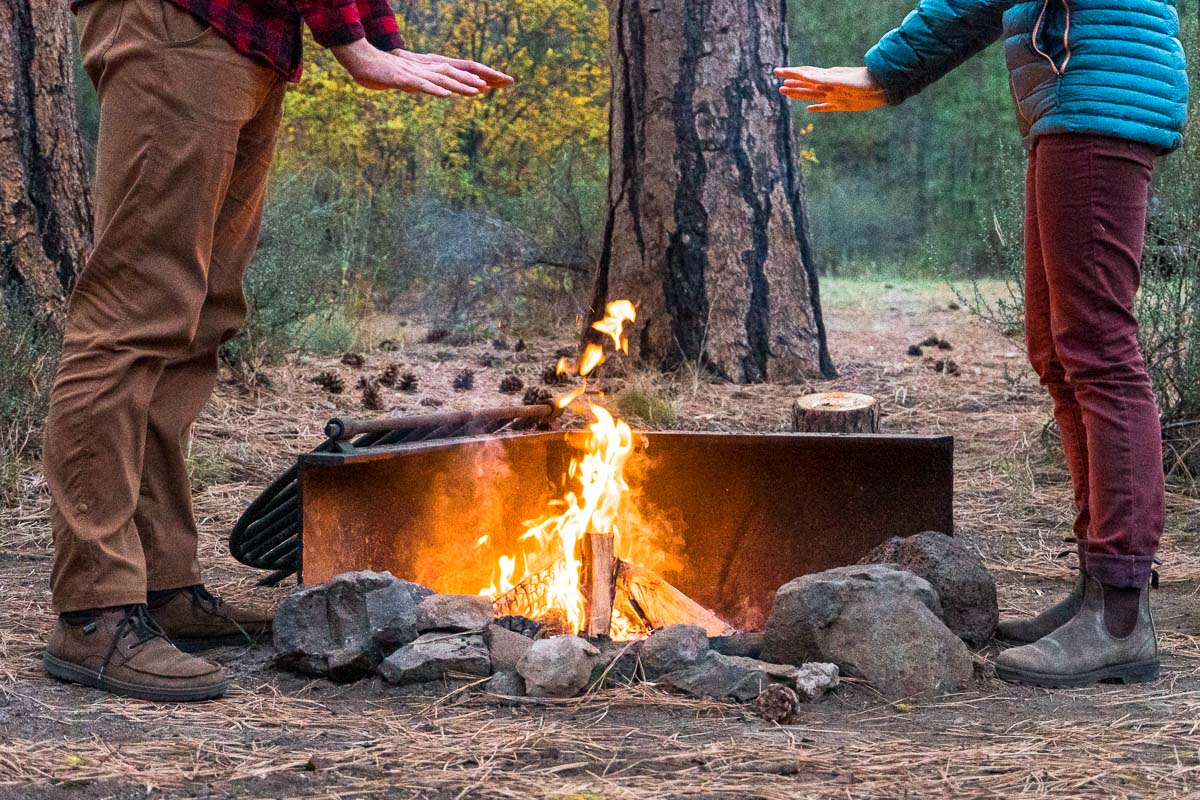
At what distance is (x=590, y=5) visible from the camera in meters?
18.2

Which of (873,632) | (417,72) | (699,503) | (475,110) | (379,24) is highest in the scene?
(475,110)

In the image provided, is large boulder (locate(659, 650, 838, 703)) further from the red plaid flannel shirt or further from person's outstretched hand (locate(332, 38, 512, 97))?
the red plaid flannel shirt

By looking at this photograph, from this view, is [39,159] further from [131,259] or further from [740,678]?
[740,678]

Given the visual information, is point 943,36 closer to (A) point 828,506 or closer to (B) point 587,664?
(A) point 828,506

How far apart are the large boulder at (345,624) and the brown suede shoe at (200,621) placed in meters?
0.22

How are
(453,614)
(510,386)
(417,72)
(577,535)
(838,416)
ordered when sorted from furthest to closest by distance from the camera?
1. (510,386)
2. (838,416)
3. (577,535)
4. (453,614)
5. (417,72)

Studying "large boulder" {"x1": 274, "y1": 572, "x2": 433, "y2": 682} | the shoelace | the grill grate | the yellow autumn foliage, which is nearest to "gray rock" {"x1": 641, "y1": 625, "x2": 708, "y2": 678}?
"large boulder" {"x1": 274, "y1": 572, "x2": 433, "y2": 682}

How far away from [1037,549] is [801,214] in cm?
269

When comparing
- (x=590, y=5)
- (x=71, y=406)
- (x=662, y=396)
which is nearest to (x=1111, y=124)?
(x=71, y=406)

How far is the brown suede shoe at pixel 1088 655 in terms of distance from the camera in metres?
2.73

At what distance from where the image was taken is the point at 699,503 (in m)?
3.39

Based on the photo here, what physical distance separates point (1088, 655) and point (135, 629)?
2.03 metres

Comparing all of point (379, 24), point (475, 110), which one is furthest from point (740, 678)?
point (475, 110)

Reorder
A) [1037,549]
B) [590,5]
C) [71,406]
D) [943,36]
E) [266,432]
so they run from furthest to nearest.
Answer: [590,5]
[266,432]
[1037,549]
[943,36]
[71,406]
